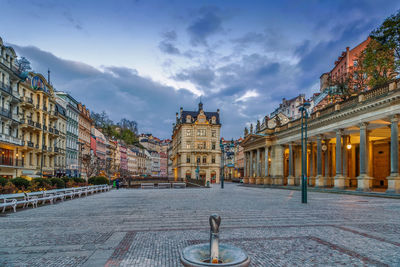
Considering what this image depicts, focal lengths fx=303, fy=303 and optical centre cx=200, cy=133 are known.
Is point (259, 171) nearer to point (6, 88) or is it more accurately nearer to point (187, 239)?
point (6, 88)

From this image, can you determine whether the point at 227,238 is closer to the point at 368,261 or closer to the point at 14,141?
the point at 368,261

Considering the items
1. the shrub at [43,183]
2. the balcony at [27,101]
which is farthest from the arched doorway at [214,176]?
the shrub at [43,183]

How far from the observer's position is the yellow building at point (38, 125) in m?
43.2

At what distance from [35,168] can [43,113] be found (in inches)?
344

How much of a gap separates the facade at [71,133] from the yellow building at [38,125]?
6.00m

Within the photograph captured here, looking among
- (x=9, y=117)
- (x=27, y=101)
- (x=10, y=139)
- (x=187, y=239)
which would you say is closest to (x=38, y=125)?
(x=27, y=101)

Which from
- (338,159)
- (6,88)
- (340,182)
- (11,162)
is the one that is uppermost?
(6,88)

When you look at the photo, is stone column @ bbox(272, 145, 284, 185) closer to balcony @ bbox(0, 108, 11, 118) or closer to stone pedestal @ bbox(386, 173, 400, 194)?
stone pedestal @ bbox(386, 173, 400, 194)

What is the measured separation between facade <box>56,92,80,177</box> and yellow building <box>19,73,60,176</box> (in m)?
6.00

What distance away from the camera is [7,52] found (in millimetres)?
38938

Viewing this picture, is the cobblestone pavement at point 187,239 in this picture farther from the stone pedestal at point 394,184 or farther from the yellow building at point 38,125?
the yellow building at point 38,125

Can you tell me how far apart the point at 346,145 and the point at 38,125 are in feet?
141

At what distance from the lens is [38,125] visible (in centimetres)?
Answer: 4625

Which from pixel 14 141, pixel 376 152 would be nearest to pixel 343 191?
pixel 376 152
